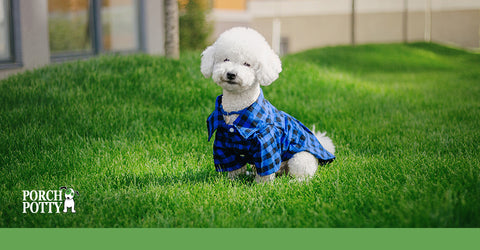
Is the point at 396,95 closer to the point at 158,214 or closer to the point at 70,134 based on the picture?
the point at 70,134

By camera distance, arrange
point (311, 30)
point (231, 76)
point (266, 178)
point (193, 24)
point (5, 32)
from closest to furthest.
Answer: point (231, 76)
point (266, 178)
point (5, 32)
point (193, 24)
point (311, 30)

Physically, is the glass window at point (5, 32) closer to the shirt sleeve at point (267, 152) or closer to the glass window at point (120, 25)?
the glass window at point (120, 25)

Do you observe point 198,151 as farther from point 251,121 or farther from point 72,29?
point 72,29

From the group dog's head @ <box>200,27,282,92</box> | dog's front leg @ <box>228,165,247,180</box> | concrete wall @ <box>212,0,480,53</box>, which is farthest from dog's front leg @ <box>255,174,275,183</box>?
concrete wall @ <box>212,0,480,53</box>

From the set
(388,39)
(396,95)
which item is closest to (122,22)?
(396,95)

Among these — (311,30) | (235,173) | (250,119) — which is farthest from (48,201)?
(311,30)

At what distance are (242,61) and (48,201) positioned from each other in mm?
1719

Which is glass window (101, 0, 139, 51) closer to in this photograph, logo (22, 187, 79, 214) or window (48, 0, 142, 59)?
window (48, 0, 142, 59)

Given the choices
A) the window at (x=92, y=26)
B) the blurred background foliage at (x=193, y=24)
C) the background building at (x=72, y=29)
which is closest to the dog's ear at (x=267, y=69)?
the background building at (x=72, y=29)

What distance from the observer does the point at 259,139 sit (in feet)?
11.3

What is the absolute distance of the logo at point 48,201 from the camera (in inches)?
129

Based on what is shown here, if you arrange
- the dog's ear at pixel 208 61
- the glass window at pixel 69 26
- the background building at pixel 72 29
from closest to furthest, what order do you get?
the dog's ear at pixel 208 61, the background building at pixel 72 29, the glass window at pixel 69 26

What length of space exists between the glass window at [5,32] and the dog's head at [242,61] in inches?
268

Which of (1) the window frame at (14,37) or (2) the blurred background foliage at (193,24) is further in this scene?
(2) the blurred background foliage at (193,24)
